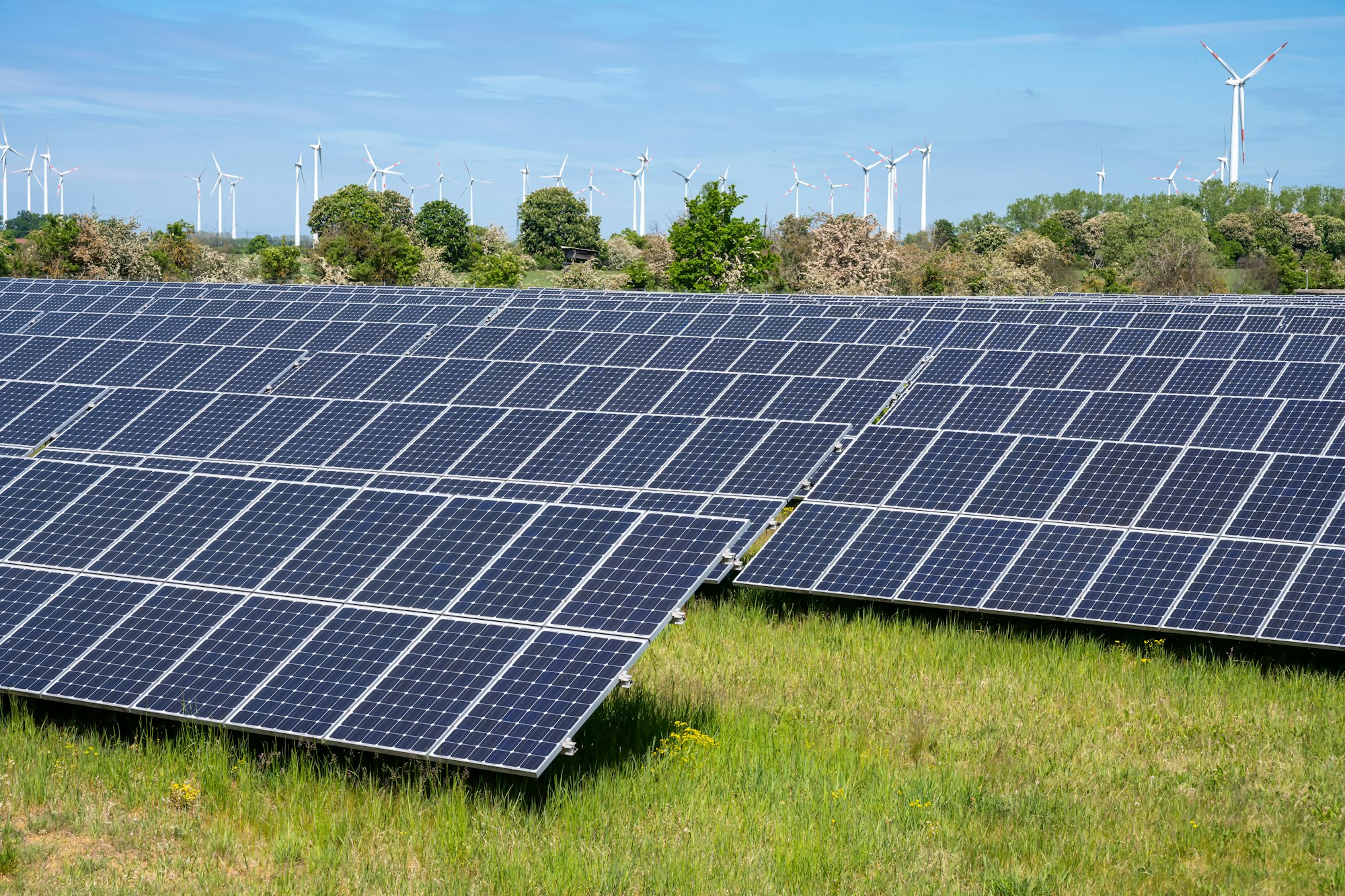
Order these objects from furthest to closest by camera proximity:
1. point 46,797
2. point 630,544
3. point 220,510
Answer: point 220,510 → point 630,544 → point 46,797

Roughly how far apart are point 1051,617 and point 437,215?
139271 mm

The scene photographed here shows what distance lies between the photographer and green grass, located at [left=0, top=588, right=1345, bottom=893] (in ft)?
33.9

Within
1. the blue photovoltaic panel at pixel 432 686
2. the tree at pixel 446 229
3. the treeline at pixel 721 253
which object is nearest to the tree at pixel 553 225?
the treeline at pixel 721 253

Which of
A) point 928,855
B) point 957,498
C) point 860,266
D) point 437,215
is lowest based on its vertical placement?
point 928,855

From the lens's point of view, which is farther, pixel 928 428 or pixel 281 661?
pixel 928 428

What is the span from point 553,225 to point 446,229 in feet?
41.7

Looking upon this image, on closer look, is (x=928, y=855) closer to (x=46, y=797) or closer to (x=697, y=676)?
(x=697, y=676)

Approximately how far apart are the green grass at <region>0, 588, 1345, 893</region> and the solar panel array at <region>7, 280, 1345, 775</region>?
0.69 meters

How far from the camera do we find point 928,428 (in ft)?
69.3

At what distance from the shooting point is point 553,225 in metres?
152

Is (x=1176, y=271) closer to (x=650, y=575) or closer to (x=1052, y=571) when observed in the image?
(x=1052, y=571)

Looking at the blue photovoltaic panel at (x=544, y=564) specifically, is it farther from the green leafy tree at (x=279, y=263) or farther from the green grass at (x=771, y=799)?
the green leafy tree at (x=279, y=263)

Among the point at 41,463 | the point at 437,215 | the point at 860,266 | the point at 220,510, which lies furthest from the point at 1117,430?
the point at 437,215

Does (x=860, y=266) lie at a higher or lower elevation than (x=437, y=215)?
lower
